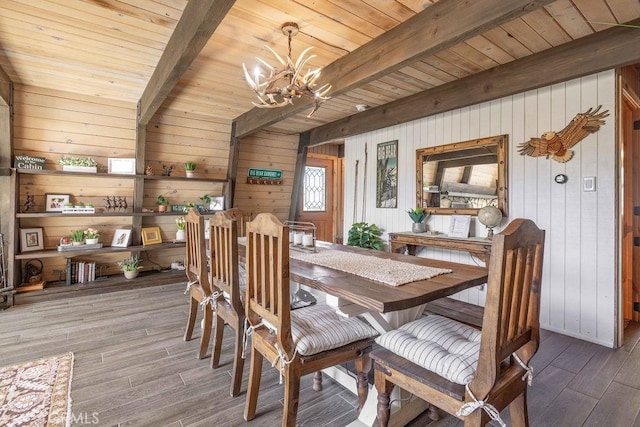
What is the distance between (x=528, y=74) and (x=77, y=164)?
4784 millimetres

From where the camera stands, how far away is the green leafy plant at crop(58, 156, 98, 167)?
3721 mm

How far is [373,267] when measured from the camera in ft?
6.23

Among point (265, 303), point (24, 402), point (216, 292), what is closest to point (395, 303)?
point (265, 303)

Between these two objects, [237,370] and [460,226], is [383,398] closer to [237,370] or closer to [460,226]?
[237,370]

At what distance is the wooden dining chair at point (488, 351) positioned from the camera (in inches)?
41.9

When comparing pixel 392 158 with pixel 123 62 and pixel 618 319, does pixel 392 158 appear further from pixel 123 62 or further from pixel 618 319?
pixel 123 62

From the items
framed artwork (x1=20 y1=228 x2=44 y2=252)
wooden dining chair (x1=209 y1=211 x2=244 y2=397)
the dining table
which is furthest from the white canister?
framed artwork (x1=20 y1=228 x2=44 y2=252)

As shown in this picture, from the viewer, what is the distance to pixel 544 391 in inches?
76.7

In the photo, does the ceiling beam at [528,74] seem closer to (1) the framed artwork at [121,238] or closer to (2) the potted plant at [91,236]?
(1) the framed artwork at [121,238]

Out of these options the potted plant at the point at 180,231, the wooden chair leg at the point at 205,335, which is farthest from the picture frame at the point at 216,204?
the wooden chair leg at the point at 205,335

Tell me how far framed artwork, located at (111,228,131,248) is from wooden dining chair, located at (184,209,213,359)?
219 centimetres

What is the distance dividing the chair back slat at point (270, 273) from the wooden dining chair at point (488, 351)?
444mm

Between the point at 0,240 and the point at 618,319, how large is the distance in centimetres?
586

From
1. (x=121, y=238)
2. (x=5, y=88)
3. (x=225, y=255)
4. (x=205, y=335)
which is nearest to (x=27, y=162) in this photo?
(x=5, y=88)
